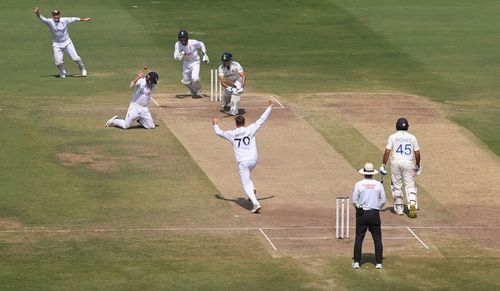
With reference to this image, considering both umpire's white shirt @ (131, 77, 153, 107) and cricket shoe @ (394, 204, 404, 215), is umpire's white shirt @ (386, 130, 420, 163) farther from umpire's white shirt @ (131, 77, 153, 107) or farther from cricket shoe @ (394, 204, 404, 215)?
umpire's white shirt @ (131, 77, 153, 107)

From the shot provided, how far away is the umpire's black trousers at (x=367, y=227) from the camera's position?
28188mm

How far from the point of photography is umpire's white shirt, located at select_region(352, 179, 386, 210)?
28125mm

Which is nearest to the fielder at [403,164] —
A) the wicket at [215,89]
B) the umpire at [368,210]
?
the umpire at [368,210]

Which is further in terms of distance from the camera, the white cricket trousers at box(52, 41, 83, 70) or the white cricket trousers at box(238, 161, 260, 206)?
the white cricket trousers at box(52, 41, 83, 70)

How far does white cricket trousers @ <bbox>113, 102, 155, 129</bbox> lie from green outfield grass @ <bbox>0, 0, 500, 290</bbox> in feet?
0.97

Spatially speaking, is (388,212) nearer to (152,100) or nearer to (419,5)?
(152,100)

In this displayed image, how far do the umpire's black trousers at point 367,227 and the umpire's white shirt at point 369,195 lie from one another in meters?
0.13

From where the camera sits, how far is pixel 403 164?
32312mm

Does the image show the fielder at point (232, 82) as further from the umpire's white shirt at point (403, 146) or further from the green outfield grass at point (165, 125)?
the umpire's white shirt at point (403, 146)

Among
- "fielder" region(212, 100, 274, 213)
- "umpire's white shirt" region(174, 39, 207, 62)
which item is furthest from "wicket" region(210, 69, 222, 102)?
"fielder" region(212, 100, 274, 213)

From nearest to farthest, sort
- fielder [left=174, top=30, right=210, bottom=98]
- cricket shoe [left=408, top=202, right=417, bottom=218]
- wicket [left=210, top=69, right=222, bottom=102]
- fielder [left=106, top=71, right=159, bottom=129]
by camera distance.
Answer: cricket shoe [left=408, top=202, right=417, bottom=218] < fielder [left=106, top=71, right=159, bottom=129] < wicket [left=210, top=69, right=222, bottom=102] < fielder [left=174, top=30, right=210, bottom=98]

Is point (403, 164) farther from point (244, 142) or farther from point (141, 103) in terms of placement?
point (141, 103)

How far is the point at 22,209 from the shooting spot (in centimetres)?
3206

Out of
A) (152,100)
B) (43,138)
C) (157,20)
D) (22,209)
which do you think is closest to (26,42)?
(157,20)
